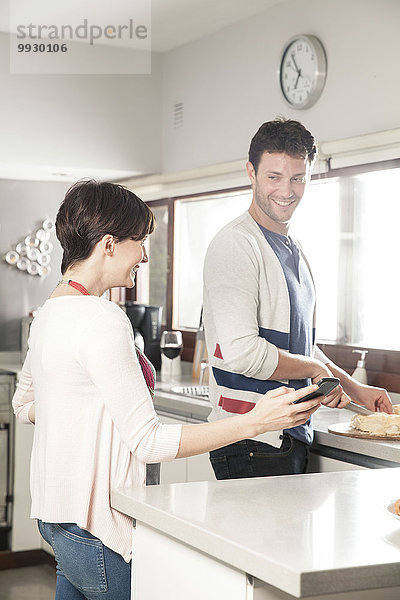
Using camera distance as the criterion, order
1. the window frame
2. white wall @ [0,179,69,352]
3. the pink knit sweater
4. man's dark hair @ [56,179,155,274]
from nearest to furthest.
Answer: the pink knit sweater → man's dark hair @ [56,179,155,274] → the window frame → white wall @ [0,179,69,352]

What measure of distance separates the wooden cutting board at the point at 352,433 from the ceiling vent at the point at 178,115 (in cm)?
232

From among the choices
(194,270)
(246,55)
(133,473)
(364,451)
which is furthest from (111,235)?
(194,270)

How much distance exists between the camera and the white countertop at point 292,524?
1158mm

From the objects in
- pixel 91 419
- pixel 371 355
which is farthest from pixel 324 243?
pixel 91 419

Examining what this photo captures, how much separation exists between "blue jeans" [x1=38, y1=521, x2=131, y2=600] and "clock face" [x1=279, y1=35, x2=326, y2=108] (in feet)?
7.67

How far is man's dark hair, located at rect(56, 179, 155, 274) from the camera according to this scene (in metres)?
1.68

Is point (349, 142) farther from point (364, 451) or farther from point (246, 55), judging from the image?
point (364, 451)

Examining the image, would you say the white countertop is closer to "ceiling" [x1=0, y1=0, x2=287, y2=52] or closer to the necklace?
the necklace

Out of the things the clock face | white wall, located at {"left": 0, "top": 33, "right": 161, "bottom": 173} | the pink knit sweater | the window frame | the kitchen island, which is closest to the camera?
the pink knit sweater

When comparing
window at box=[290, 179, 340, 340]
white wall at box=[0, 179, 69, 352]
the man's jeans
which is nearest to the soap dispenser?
window at box=[290, 179, 340, 340]

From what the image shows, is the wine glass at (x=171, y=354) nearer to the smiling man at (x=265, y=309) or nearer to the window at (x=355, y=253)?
the window at (x=355, y=253)

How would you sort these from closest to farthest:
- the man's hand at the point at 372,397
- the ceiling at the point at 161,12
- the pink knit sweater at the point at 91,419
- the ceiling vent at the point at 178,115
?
the pink knit sweater at the point at 91,419 → the man's hand at the point at 372,397 → the ceiling at the point at 161,12 → the ceiling vent at the point at 178,115

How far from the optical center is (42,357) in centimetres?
161

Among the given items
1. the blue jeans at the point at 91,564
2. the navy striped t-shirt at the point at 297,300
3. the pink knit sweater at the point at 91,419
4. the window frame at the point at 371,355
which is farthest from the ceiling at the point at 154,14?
the blue jeans at the point at 91,564
